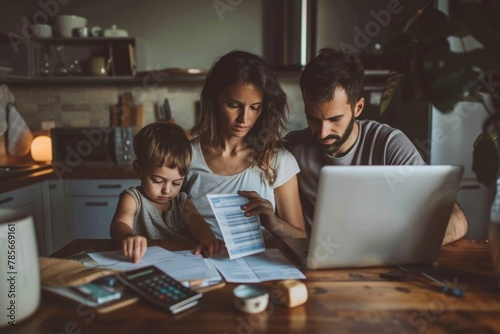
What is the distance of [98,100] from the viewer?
358cm

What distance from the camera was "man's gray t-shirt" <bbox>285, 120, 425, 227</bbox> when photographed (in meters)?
1.77

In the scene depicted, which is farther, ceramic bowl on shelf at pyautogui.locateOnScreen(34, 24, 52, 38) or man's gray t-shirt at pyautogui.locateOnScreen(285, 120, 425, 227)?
ceramic bowl on shelf at pyautogui.locateOnScreen(34, 24, 52, 38)

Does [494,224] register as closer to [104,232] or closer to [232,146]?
[232,146]

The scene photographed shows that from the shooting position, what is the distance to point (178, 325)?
84cm

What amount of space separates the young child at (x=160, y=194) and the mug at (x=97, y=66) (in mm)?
1986

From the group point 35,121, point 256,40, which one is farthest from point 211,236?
point 35,121

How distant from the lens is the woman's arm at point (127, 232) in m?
1.12

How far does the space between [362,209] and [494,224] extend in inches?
12.0

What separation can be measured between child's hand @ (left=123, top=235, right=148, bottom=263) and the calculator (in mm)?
95

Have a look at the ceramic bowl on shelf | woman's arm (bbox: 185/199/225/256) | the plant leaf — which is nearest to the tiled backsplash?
the ceramic bowl on shelf

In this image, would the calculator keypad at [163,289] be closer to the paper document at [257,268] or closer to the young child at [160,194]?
the paper document at [257,268]

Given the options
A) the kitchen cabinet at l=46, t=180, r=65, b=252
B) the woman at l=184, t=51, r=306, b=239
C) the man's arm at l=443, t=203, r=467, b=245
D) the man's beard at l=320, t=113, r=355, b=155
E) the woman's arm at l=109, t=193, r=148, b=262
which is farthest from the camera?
the kitchen cabinet at l=46, t=180, r=65, b=252

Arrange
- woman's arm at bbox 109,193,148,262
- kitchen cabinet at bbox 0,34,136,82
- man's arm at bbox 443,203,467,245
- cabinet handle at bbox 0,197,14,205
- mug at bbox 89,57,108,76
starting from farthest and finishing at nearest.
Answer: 1. mug at bbox 89,57,108,76
2. kitchen cabinet at bbox 0,34,136,82
3. cabinet handle at bbox 0,197,14,205
4. man's arm at bbox 443,203,467,245
5. woman's arm at bbox 109,193,148,262

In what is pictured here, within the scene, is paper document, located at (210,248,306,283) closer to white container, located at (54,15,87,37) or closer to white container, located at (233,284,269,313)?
white container, located at (233,284,269,313)
